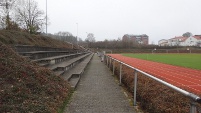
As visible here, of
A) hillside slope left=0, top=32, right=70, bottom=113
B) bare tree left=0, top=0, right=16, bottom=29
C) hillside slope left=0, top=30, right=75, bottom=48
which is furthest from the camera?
bare tree left=0, top=0, right=16, bottom=29

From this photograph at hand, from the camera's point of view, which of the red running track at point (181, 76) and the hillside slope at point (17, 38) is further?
the hillside slope at point (17, 38)

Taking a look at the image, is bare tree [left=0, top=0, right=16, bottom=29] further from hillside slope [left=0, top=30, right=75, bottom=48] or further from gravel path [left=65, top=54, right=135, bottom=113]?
gravel path [left=65, top=54, right=135, bottom=113]

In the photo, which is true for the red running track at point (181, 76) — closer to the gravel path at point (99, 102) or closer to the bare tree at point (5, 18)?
the gravel path at point (99, 102)

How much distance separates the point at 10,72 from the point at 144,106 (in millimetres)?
3554

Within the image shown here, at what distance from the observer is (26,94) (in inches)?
219

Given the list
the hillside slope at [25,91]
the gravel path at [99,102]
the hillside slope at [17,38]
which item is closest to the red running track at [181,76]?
the gravel path at [99,102]

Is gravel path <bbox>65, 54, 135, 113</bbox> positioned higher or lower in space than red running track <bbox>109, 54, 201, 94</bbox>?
higher

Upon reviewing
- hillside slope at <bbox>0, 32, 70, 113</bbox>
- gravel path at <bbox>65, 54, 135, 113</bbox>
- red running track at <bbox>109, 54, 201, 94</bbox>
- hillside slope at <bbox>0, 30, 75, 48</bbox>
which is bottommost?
red running track at <bbox>109, 54, 201, 94</bbox>

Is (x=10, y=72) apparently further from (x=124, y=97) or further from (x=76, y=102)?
(x=124, y=97)

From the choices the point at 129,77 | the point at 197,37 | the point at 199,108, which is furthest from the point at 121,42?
the point at 199,108

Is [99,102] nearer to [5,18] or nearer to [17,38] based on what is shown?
[17,38]

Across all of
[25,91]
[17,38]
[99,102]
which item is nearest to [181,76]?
[99,102]

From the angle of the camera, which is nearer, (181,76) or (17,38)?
(181,76)

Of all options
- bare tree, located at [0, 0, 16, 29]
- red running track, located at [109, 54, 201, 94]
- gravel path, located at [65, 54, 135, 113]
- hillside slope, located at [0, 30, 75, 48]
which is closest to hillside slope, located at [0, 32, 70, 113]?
gravel path, located at [65, 54, 135, 113]
